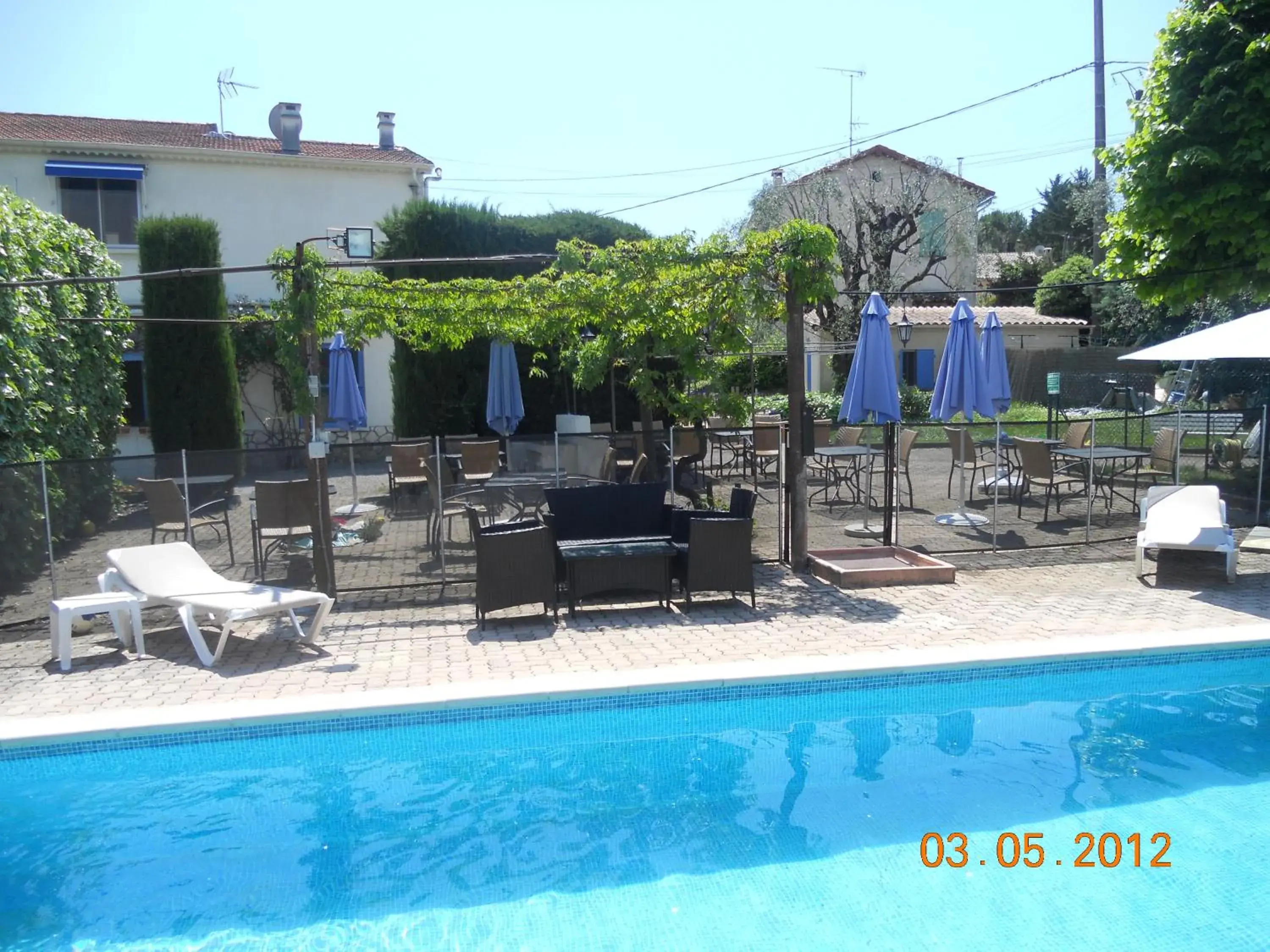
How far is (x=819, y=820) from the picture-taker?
5.19 m

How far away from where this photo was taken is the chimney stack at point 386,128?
25.2 metres

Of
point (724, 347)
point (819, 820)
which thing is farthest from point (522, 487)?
point (819, 820)

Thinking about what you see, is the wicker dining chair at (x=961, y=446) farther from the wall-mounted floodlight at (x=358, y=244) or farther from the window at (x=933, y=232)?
the window at (x=933, y=232)

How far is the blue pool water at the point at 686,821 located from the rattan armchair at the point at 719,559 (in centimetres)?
190

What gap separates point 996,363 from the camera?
11977 mm

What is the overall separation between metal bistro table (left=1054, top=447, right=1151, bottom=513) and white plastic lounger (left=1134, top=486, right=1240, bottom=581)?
3.09 feet

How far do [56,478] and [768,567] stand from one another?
→ 264 inches

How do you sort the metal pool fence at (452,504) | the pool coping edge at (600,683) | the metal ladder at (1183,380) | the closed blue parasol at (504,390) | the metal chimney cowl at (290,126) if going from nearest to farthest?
1. the pool coping edge at (600,683)
2. the metal pool fence at (452,504)
3. the closed blue parasol at (504,390)
4. the metal ladder at (1183,380)
5. the metal chimney cowl at (290,126)

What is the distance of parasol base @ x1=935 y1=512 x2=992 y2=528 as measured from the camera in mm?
11438

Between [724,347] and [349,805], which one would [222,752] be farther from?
[724,347]

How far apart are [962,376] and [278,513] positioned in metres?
7.55

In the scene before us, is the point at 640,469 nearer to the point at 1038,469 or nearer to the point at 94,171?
the point at 1038,469

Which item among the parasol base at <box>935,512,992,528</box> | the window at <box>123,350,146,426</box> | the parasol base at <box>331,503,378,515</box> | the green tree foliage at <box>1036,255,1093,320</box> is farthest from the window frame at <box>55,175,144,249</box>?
the green tree foliage at <box>1036,255,1093,320</box>
